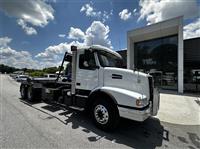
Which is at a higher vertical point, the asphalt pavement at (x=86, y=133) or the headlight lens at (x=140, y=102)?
the headlight lens at (x=140, y=102)

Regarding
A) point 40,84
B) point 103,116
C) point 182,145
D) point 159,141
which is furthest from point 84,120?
point 40,84

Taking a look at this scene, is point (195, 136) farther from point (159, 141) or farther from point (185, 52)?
point (185, 52)

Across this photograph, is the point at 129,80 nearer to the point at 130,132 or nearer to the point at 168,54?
the point at 130,132

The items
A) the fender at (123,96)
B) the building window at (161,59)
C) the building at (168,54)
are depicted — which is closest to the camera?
the fender at (123,96)

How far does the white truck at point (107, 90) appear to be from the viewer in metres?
3.94

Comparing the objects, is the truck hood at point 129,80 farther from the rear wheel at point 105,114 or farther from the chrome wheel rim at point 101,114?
the chrome wheel rim at point 101,114

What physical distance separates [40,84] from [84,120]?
413cm

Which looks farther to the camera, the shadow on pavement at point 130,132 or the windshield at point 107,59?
the windshield at point 107,59

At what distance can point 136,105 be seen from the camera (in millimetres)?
3748

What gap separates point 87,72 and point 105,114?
5.41 feet

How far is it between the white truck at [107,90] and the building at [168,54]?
834 cm

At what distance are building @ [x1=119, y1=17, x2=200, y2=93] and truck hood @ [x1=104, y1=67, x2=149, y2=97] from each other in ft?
28.5

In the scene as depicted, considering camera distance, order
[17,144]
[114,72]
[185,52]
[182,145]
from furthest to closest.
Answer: [185,52] < [114,72] < [182,145] < [17,144]

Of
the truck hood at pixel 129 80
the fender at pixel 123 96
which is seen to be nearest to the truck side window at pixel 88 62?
the truck hood at pixel 129 80
